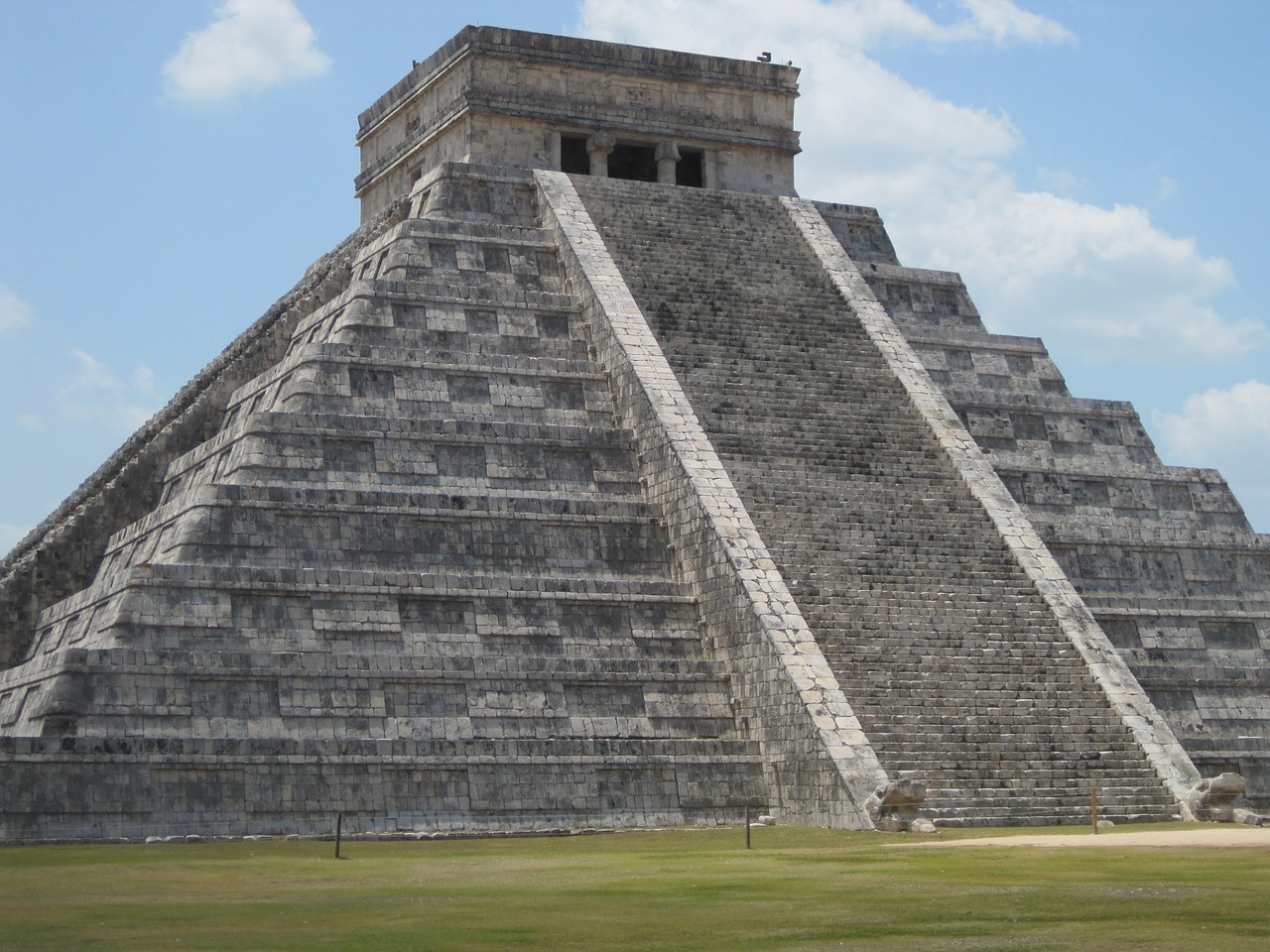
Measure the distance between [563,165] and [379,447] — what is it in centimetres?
1100

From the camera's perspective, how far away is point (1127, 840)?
17.6 metres

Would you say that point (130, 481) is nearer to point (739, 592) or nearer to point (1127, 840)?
point (739, 592)

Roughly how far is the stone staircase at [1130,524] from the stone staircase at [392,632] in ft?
19.7

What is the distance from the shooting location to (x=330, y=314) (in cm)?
2678

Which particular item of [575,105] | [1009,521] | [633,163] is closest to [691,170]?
[633,163]

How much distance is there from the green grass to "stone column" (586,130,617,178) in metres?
15.5

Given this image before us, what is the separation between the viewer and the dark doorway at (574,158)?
108 feet

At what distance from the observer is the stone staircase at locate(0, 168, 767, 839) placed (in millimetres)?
19938

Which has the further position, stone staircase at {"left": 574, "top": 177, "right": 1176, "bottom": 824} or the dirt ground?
stone staircase at {"left": 574, "top": 177, "right": 1176, "bottom": 824}

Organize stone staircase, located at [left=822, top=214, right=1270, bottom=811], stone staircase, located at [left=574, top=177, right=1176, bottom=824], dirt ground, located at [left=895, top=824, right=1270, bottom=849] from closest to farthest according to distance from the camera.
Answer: dirt ground, located at [left=895, top=824, right=1270, bottom=849] < stone staircase, located at [left=574, top=177, right=1176, bottom=824] < stone staircase, located at [left=822, top=214, right=1270, bottom=811]

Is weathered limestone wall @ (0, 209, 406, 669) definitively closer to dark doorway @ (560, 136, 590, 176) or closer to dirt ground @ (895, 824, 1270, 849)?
dark doorway @ (560, 136, 590, 176)

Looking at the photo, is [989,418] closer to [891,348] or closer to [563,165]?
[891,348]

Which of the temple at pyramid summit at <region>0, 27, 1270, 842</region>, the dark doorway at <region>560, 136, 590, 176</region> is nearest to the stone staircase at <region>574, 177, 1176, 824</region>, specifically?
the temple at pyramid summit at <region>0, 27, 1270, 842</region>

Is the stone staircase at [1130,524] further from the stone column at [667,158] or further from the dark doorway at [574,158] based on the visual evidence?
the dark doorway at [574,158]
